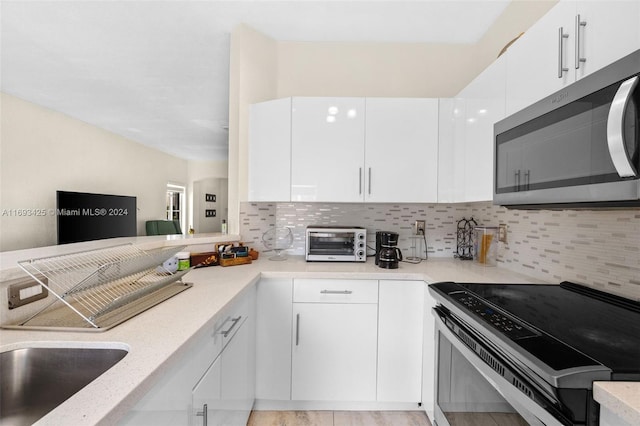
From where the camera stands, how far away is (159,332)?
86 centimetres

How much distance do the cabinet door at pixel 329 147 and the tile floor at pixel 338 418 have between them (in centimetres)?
131

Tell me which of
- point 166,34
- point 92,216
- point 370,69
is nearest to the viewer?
point 166,34

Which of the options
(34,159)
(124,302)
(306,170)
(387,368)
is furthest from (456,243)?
(34,159)

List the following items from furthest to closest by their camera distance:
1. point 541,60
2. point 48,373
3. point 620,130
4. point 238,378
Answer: point 238,378
point 541,60
point 48,373
point 620,130

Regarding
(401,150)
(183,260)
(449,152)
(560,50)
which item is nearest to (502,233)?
(449,152)

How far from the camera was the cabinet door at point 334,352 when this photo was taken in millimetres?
1718

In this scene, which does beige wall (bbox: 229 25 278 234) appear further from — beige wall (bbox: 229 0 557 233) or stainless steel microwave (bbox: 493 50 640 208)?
stainless steel microwave (bbox: 493 50 640 208)

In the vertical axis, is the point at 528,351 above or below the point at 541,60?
below

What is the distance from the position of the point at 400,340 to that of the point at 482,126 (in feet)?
4.23

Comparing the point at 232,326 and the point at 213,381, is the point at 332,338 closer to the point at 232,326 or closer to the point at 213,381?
the point at 232,326

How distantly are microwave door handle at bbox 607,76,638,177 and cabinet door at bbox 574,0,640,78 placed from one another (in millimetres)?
228

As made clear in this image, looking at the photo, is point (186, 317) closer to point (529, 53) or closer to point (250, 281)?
point (250, 281)

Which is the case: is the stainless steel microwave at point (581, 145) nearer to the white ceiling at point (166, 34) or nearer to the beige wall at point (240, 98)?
the white ceiling at point (166, 34)

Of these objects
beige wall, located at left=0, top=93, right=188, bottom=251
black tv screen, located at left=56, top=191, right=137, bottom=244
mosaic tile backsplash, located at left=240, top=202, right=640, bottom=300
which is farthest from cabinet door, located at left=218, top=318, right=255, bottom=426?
black tv screen, located at left=56, top=191, right=137, bottom=244
